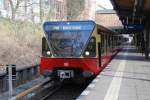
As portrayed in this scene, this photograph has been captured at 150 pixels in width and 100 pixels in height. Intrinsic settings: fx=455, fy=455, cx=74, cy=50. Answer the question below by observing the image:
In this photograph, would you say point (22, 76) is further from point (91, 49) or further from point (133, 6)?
point (133, 6)

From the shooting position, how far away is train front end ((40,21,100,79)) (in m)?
18.5

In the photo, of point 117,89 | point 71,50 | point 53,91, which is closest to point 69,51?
point 71,50

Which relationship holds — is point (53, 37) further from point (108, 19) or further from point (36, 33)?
point (108, 19)

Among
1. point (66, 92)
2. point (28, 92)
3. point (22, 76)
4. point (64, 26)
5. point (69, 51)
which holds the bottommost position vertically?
point (66, 92)

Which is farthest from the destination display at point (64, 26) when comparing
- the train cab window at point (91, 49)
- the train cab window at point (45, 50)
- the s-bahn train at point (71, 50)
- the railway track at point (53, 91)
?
the railway track at point (53, 91)

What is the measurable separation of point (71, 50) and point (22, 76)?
3.37m

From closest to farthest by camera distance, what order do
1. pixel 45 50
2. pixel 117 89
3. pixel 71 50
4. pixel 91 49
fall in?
pixel 117 89 < pixel 91 49 < pixel 71 50 < pixel 45 50

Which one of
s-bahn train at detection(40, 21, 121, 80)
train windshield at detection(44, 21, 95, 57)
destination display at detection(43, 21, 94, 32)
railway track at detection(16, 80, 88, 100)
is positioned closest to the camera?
railway track at detection(16, 80, 88, 100)

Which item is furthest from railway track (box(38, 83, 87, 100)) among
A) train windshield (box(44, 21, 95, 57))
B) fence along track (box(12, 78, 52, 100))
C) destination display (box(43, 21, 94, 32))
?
→ destination display (box(43, 21, 94, 32))

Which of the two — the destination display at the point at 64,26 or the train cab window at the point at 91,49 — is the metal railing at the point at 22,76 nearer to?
the destination display at the point at 64,26

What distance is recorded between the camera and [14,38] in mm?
35844

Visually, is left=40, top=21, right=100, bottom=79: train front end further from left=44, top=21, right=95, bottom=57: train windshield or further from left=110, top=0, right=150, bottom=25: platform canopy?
left=110, top=0, right=150, bottom=25: platform canopy

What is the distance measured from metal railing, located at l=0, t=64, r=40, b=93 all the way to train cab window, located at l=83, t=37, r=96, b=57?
3361 mm

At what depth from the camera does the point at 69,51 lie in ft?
62.0
